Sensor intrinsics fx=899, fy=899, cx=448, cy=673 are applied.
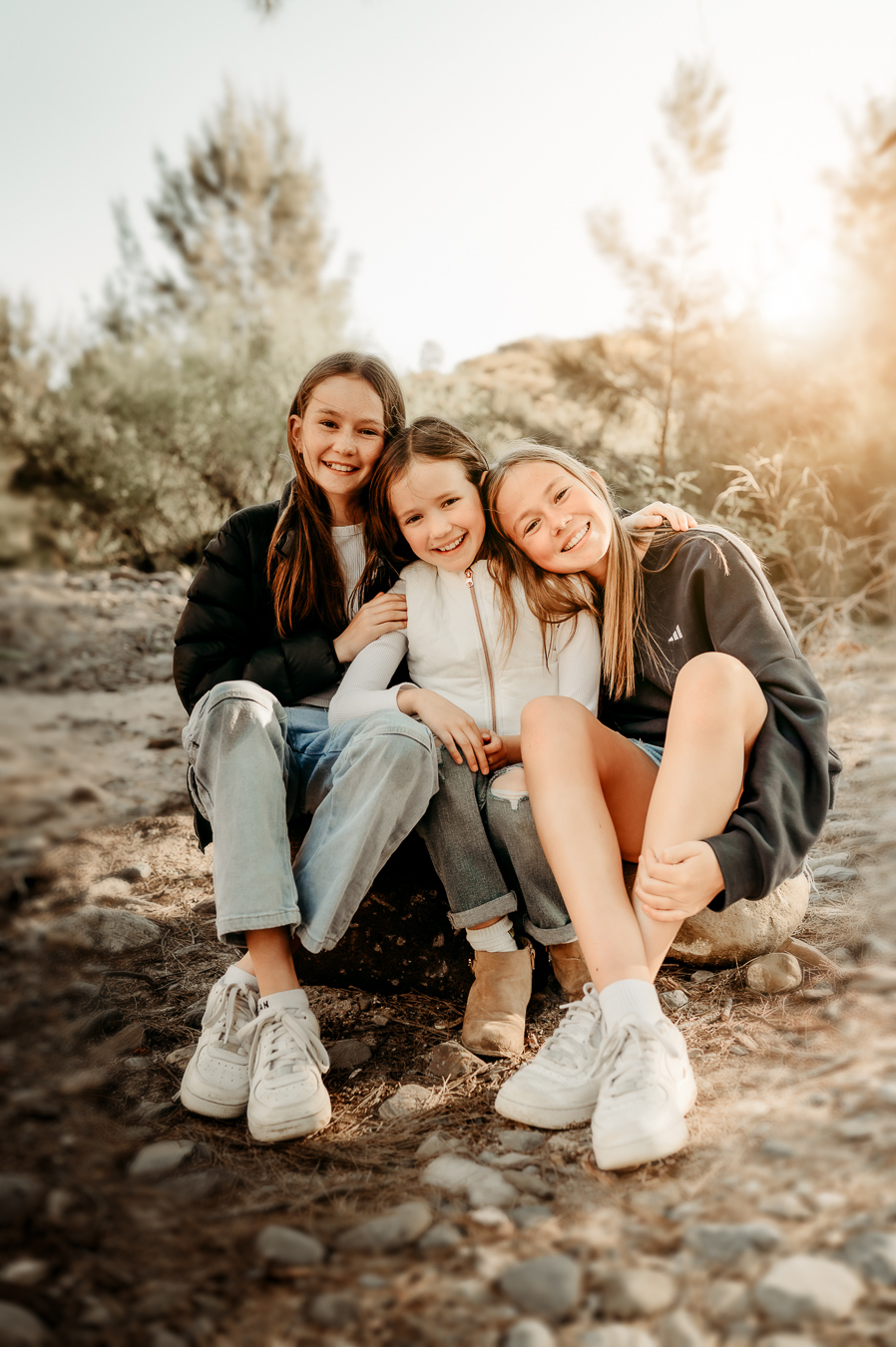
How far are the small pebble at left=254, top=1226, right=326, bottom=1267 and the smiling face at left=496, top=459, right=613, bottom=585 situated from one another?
1.50 meters

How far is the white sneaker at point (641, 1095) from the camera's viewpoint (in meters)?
1.47

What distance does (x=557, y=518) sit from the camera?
86.0 inches

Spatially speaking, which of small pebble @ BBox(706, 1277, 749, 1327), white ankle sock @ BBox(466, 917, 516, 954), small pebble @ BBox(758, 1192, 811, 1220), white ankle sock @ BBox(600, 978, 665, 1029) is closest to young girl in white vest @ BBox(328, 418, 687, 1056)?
white ankle sock @ BBox(466, 917, 516, 954)

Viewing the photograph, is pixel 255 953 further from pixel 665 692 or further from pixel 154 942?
pixel 665 692

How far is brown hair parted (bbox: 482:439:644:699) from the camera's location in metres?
2.18

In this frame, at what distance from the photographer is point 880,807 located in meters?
3.17

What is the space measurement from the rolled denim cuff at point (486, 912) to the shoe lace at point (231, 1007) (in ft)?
1.54

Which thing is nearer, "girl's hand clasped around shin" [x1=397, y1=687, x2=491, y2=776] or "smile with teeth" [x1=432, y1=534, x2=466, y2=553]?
"girl's hand clasped around shin" [x1=397, y1=687, x2=491, y2=776]

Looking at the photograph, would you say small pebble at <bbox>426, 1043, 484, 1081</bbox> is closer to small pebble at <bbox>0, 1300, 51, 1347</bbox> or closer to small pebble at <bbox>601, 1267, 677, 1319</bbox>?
small pebble at <bbox>601, 1267, 677, 1319</bbox>

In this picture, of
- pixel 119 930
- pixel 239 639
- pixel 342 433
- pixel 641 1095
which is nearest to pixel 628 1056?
pixel 641 1095

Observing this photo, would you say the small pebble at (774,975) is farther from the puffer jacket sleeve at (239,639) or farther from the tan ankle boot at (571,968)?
→ the puffer jacket sleeve at (239,639)

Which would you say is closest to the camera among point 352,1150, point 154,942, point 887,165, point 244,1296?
point 244,1296

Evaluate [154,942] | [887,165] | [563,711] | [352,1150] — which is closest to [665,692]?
[563,711]

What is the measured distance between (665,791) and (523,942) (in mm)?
592
